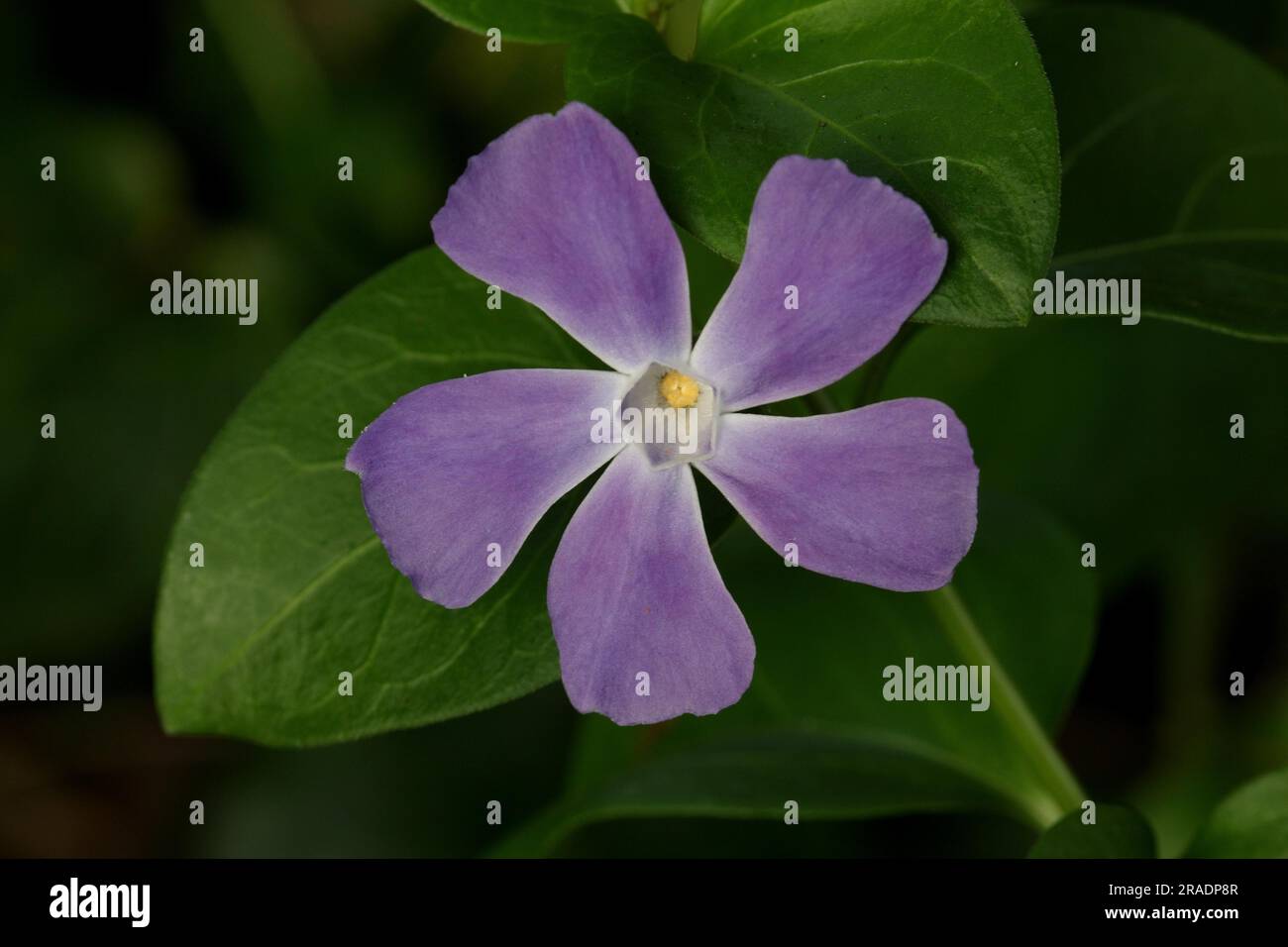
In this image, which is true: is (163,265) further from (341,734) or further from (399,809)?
(341,734)

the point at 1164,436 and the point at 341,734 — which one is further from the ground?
the point at 1164,436

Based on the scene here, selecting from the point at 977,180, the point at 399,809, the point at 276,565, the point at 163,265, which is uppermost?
the point at 163,265

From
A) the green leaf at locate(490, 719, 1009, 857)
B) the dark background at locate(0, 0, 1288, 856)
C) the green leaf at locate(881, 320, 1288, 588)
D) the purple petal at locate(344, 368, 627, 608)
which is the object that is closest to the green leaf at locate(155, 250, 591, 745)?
the purple petal at locate(344, 368, 627, 608)

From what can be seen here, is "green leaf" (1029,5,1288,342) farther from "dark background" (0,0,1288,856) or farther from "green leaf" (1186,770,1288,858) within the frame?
"dark background" (0,0,1288,856)

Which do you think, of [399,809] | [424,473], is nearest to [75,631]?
[399,809]

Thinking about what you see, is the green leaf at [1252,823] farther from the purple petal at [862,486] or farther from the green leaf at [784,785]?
the purple petal at [862,486]

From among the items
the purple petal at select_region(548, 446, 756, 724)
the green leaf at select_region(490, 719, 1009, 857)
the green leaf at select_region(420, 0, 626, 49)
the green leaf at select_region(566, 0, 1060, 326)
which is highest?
the green leaf at select_region(420, 0, 626, 49)
